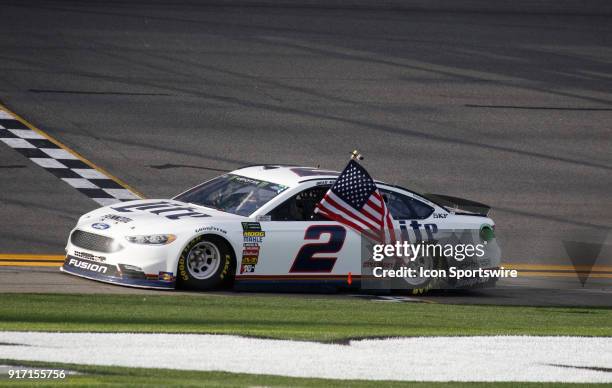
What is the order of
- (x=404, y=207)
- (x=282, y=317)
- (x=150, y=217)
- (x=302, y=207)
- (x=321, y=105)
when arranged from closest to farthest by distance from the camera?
(x=282, y=317), (x=150, y=217), (x=302, y=207), (x=404, y=207), (x=321, y=105)

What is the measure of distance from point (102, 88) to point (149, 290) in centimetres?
993

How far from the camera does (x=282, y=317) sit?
10.4m

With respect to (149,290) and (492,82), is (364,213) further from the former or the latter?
(492,82)

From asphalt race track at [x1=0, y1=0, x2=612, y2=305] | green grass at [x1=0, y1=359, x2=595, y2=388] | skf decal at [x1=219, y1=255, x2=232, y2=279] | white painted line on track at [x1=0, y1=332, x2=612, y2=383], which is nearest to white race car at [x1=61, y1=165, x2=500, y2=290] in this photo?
skf decal at [x1=219, y1=255, x2=232, y2=279]

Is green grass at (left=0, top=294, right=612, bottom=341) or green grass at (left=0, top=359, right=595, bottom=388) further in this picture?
green grass at (left=0, top=294, right=612, bottom=341)

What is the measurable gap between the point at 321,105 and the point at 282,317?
1098cm

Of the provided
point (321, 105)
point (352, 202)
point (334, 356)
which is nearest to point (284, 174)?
point (352, 202)

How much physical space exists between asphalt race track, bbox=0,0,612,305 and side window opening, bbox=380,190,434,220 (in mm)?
958

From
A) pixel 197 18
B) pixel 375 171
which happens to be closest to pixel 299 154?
pixel 375 171

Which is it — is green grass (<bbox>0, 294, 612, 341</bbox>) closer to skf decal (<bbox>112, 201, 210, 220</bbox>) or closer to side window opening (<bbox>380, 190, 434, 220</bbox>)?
skf decal (<bbox>112, 201, 210, 220</bbox>)

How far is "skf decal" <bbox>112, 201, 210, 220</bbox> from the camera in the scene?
1205 cm

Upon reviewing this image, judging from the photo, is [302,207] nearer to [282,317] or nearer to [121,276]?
[121,276]

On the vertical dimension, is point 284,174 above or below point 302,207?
above

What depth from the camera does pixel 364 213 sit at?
1240cm
